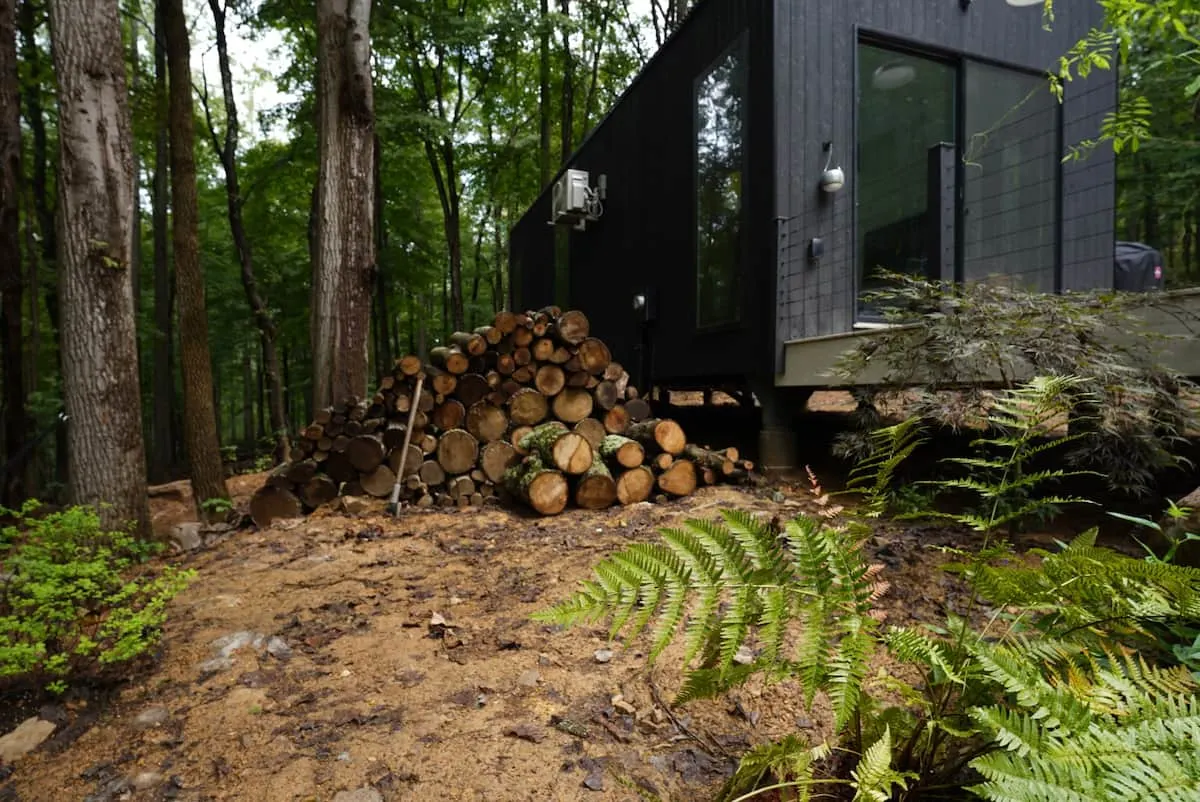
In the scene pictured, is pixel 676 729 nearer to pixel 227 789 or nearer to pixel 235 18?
pixel 227 789

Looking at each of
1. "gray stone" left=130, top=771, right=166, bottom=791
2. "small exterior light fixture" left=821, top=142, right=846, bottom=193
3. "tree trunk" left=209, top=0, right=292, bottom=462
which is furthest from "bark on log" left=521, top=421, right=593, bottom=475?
"tree trunk" left=209, top=0, right=292, bottom=462

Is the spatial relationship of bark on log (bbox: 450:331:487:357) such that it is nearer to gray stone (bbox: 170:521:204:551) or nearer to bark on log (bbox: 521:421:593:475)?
bark on log (bbox: 521:421:593:475)

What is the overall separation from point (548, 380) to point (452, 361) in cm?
77

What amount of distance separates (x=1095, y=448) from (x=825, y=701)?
5.71 ft

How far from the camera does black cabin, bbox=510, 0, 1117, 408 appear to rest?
472cm

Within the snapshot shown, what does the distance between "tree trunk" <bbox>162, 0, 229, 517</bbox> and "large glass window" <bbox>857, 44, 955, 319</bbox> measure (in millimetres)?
6158

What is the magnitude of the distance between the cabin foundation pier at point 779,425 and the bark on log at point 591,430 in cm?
133

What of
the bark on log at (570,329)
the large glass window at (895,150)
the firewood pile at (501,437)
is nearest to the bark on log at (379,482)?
the firewood pile at (501,437)

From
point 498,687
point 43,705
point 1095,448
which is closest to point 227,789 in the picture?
point 498,687

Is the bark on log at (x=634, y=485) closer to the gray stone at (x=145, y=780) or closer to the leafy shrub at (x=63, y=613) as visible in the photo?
the leafy shrub at (x=63, y=613)

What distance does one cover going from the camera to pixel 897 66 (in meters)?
5.14

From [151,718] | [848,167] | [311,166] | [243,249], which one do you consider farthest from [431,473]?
[311,166]

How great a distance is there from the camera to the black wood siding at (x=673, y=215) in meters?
4.86

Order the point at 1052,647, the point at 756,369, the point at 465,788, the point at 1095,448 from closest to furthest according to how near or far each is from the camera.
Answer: the point at 1052,647 < the point at 465,788 < the point at 1095,448 < the point at 756,369
